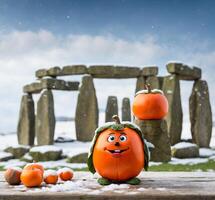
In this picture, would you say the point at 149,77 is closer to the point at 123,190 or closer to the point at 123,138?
the point at 123,138

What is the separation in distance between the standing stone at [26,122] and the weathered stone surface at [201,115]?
5995 millimetres

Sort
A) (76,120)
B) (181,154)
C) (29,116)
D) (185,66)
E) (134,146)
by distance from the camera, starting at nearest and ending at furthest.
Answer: (134,146) < (181,154) < (185,66) < (76,120) < (29,116)

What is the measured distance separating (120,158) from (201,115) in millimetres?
13466

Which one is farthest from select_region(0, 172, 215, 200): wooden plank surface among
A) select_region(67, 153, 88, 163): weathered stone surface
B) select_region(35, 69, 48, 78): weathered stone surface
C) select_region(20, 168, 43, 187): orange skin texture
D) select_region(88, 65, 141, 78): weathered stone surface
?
select_region(35, 69, 48, 78): weathered stone surface

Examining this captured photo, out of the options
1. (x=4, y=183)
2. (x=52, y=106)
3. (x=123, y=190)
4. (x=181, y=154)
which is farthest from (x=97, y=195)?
(x=52, y=106)

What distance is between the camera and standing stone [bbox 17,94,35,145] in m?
17.5

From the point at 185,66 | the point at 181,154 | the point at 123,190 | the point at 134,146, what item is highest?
the point at 185,66

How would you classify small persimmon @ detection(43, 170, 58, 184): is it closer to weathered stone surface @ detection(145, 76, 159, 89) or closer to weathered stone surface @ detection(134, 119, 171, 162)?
weathered stone surface @ detection(134, 119, 171, 162)

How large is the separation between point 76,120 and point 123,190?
1382 centimetres

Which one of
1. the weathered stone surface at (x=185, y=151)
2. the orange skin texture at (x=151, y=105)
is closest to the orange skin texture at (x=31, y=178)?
the orange skin texture at (x=151, y=105)

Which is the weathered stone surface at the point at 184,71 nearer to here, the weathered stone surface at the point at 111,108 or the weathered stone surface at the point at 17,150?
the weathered stone surface at the point at 111,108

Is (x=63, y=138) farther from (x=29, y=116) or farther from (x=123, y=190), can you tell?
(x=123, y=190)

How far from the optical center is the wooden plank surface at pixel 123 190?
2.47m

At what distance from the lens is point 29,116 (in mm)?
17656
